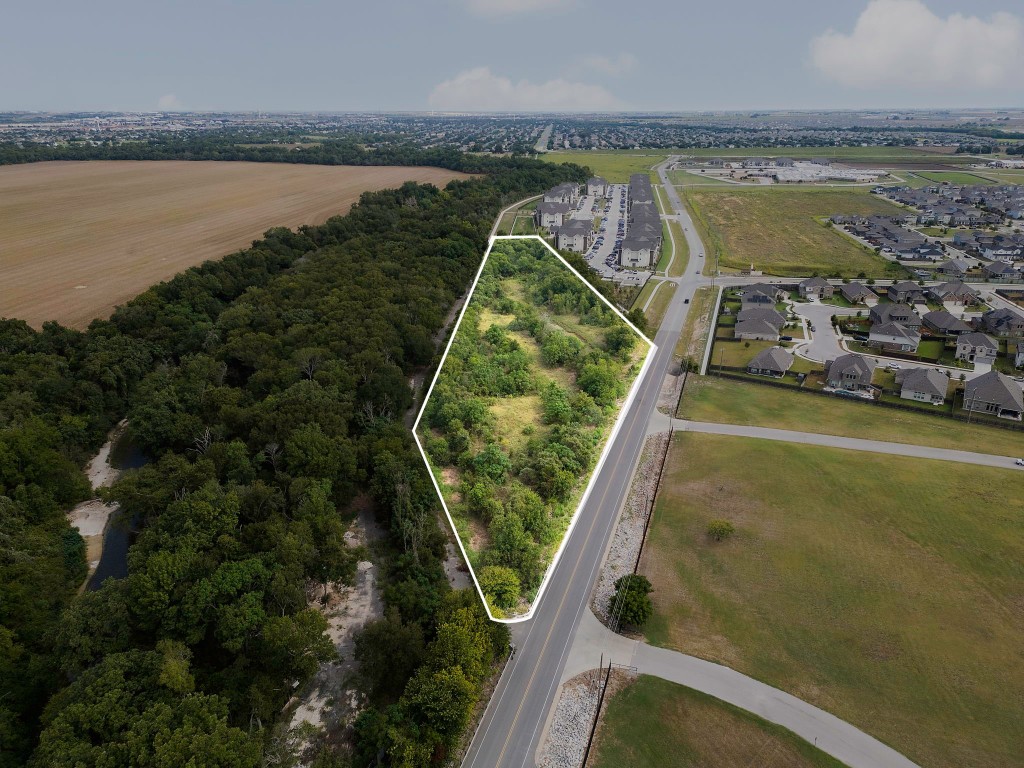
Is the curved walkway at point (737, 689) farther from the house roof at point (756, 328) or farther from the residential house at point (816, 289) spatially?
the residential house at point (816, 289)

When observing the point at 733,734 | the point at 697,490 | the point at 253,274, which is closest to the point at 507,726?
the point at 733,734

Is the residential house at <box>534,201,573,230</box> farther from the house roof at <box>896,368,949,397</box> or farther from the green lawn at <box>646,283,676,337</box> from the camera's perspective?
the house roof at <box>896,368,949,397</box>

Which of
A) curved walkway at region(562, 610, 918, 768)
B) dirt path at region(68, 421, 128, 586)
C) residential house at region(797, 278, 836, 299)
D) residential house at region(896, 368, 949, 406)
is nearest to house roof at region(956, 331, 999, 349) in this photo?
residential house at region(896, 368, 949, 406)

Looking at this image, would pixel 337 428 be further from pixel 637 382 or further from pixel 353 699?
pixel 637 382

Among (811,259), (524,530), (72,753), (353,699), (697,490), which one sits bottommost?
(353,699)

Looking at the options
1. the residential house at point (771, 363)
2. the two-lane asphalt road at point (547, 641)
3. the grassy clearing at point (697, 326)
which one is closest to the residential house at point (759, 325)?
the grassy clearing at point (697, 326)

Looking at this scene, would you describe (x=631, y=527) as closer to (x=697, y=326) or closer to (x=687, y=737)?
(x=687, y=737)
